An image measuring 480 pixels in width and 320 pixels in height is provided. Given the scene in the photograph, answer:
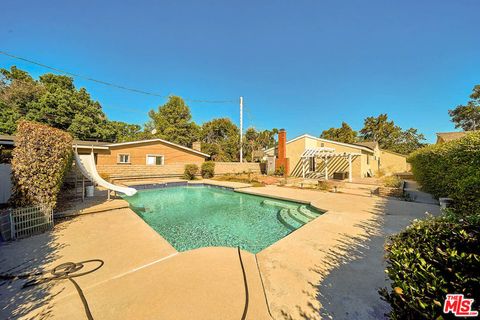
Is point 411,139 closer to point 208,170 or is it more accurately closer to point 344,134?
point 344,134

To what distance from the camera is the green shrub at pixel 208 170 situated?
2058 cm

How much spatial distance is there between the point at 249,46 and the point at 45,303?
2165cm

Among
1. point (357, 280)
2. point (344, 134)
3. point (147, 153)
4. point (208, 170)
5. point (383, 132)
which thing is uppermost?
point (383, 132)

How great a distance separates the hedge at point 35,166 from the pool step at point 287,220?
7.76m

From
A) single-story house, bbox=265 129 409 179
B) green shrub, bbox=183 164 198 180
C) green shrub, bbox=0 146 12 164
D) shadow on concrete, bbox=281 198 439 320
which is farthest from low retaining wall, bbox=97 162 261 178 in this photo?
shadow on concrete, bbox=281 198 439 320

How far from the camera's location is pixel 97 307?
2676mm

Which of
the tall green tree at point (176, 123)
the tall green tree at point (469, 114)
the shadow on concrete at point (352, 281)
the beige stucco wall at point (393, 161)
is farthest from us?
the tall green tree at point (176, 123)

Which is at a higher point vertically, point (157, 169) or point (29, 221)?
point (157, 169)

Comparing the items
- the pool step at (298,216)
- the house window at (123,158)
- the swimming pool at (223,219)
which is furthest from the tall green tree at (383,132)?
the house window at (123,158)

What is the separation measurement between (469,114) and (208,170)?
43.9 metres

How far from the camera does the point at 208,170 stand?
20.6m

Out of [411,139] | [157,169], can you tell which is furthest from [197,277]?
[411,139]

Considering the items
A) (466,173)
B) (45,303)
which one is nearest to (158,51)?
(45,303)

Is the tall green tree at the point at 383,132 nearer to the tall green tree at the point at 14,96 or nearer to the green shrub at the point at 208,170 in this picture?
the green shrub at the point at 208,170
